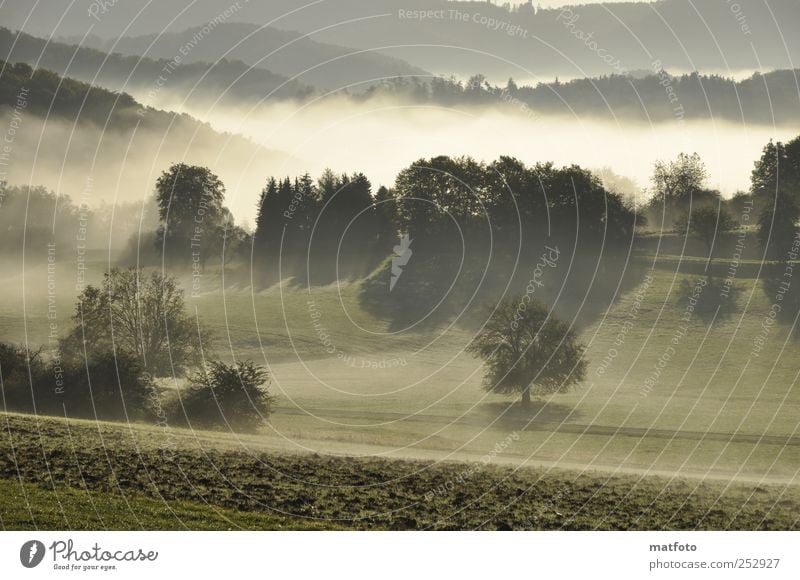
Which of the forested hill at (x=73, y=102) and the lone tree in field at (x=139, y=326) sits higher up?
the forested hill at (x=73, y=102)

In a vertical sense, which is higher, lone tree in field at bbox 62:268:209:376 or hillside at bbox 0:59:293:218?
hillside at bbox 0:59:293:218

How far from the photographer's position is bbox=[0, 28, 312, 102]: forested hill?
478ft

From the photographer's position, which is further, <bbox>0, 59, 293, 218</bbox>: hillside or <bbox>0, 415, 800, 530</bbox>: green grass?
<bbox>0, 59, 293, 218</bbox>: hillside

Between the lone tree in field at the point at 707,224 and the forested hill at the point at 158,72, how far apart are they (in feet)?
179

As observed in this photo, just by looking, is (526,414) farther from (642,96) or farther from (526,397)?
(642,96)

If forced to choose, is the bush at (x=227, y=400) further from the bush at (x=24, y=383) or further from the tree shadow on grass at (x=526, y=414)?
the tree shadow on grass at (x=526, y=414)

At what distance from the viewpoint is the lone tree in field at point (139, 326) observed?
317 feet

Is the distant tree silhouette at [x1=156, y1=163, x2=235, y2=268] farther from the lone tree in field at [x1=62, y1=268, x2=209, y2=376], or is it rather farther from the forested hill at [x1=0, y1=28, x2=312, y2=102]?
the lone tree in field at [x1=62, y1=268, x2=209, y2=376]

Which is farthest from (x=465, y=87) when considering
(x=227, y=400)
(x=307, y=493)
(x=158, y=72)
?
(x=307, y=493)
